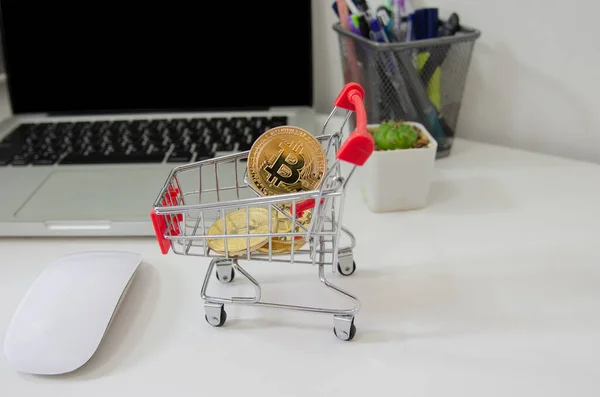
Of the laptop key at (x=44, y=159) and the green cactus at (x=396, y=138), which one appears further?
the laptop key at (x=44, y=159)

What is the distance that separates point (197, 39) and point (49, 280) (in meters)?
0.49

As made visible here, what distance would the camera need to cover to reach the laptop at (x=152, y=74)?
0.81 m

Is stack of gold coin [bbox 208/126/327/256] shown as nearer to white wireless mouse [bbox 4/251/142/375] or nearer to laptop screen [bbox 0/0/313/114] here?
white wireless mouse [bbox 4/251/142/375]

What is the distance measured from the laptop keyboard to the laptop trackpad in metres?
0.04

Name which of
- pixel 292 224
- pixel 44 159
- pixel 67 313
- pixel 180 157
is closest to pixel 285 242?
pixel 292 224

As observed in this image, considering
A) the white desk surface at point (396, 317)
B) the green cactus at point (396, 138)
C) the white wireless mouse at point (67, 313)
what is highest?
the green cactus at point (396, 138)

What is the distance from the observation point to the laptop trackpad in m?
0.61

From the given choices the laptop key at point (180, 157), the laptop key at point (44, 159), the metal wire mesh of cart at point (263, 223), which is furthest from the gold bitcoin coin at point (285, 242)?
the laptop key at point (44, 159)

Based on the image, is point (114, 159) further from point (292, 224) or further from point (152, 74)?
point (292, 224)

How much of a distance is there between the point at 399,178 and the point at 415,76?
16 cm

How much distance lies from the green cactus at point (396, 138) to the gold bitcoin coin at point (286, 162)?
155 millimetres

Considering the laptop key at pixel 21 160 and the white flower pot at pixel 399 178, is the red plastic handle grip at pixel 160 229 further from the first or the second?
the laptop key at pixel 21 160

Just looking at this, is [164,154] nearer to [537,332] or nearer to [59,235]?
[59,235]

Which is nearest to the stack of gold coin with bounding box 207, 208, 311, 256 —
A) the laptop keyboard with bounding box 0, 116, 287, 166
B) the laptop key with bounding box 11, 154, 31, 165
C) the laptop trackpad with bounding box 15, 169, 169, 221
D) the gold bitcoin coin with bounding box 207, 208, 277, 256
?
the gold bitcoin coin with bounding box 207, 208, 277, 256
